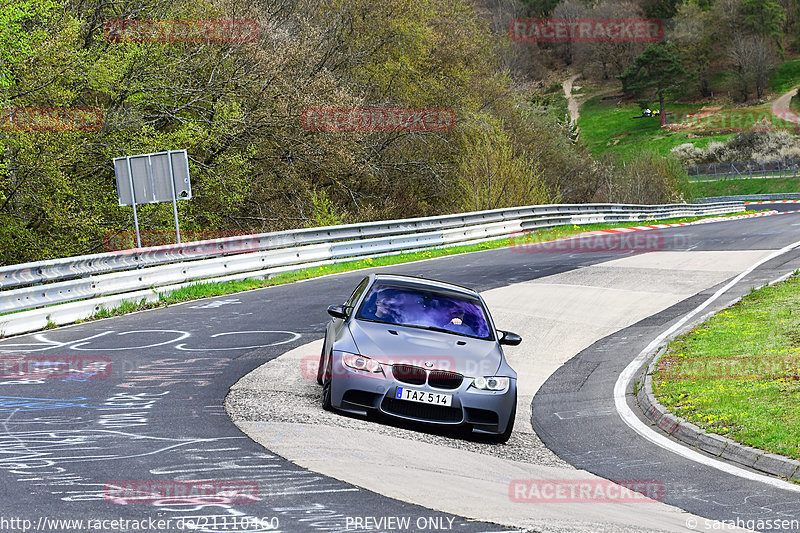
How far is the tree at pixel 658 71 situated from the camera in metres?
130

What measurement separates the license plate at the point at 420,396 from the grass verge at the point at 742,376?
9.20ft

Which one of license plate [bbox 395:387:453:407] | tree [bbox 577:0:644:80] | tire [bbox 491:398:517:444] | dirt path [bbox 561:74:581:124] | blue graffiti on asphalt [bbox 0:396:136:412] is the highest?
tree [bbox 577:0:644:80]

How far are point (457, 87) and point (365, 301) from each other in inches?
1428

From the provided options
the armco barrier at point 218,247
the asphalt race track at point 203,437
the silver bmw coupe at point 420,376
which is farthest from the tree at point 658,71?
the silver bmw coupe at point 420,376

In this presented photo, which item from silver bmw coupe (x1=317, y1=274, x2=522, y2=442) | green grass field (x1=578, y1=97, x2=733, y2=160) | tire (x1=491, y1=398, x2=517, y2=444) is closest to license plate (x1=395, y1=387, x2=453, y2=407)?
silver bmw coupe (x1=317, y1=274, x2=522, y2=442)

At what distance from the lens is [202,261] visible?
1983 centimetres

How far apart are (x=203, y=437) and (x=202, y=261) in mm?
12303

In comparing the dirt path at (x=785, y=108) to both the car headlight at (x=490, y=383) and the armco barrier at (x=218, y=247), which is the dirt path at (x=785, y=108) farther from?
the car headlight at (x=490, y=383)

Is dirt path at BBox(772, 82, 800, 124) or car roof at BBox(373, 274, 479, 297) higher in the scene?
dirt path at BBox(772, 82, 800, 124)

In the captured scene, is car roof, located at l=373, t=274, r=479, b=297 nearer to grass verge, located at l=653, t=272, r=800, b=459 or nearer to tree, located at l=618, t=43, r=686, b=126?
grass verge, located at l=653, t=272, r=800, b=459

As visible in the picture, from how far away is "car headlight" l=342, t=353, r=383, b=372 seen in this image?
8.93 meters

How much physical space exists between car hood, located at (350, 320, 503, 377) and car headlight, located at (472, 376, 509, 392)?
0.06 m

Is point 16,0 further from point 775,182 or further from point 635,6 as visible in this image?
point 635,6

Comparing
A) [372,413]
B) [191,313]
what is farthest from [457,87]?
[372,413]
